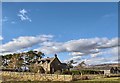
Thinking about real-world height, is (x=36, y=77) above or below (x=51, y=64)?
below

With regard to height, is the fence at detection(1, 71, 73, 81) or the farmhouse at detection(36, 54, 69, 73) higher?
the farmhouse at detection(36, 54, 69, 73)

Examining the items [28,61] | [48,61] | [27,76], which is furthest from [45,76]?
[28,61]

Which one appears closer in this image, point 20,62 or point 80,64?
point 20,62

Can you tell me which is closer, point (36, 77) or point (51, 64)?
point (36, 77)

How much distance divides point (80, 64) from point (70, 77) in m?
50.5

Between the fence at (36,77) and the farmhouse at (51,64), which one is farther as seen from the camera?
the farmhouse at (51,64)

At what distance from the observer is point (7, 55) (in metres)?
98.6

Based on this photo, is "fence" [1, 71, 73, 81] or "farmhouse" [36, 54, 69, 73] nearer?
"fence" [1, 71, 73, 81]

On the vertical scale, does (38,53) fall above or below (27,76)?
above

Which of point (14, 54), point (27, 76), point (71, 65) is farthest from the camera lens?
point (71, 65)

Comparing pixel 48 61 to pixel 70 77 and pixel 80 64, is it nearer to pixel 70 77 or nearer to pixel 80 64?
pixel 80 64

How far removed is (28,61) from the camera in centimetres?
9325

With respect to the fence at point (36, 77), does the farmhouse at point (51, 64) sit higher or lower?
higher

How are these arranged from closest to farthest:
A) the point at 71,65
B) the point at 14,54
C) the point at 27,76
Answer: the point at 27,76 → the point at 14,54 → the point at 71,65
